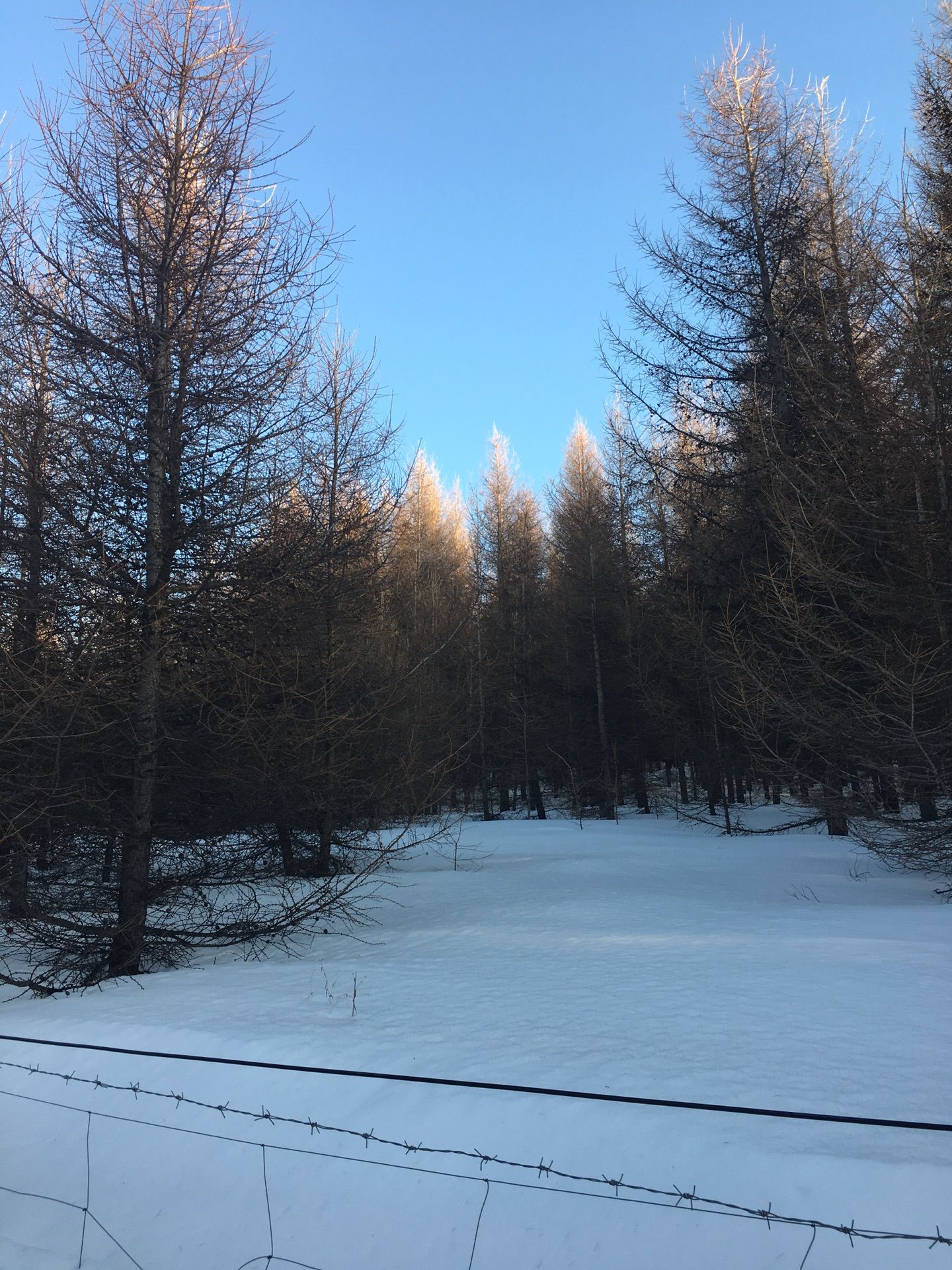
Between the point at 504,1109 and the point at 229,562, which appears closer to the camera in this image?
the point at 504,1109

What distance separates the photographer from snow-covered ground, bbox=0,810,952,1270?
269 centimetres

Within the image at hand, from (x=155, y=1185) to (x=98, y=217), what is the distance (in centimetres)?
664

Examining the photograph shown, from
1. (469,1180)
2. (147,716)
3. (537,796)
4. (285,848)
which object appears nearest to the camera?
(469,1180)

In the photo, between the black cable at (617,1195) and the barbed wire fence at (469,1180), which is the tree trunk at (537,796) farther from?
the black cable at (617,1195)

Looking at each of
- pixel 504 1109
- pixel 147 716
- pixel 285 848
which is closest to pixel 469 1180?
pixel 504 1109

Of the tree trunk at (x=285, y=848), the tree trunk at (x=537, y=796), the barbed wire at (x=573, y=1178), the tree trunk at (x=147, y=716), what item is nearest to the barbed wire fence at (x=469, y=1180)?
the barbed wire at (x=573, y=1178)

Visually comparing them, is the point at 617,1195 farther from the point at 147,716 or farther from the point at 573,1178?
the point at 147,716

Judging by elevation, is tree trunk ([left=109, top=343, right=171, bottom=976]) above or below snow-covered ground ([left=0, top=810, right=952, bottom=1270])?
above

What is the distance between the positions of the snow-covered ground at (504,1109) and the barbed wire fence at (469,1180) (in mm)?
20

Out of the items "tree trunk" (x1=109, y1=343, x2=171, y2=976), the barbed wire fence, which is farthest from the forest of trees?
the barbed wire fence

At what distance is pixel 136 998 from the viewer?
5.43 meters

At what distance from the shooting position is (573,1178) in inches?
107

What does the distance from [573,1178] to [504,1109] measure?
0.67 metres

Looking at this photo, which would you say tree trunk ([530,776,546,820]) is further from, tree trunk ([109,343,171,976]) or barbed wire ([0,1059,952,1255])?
barbed wire ([0,1059,952,1255])
